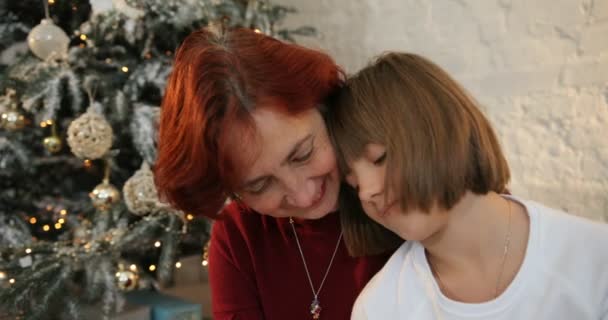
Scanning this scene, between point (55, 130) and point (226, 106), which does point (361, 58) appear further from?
point (226, 106)

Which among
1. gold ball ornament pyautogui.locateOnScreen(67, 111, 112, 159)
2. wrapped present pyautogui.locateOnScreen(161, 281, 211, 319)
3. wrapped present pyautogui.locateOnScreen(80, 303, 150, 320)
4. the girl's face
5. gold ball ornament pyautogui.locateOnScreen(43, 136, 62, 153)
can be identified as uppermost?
the girl's face

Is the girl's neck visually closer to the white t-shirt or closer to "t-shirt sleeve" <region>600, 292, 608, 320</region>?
the white t-shirt

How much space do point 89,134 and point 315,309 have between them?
0.77 m

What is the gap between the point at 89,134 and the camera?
1374 millimetres

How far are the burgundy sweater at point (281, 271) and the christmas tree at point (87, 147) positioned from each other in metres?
0.44

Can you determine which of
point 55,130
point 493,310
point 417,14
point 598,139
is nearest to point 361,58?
point 417,14

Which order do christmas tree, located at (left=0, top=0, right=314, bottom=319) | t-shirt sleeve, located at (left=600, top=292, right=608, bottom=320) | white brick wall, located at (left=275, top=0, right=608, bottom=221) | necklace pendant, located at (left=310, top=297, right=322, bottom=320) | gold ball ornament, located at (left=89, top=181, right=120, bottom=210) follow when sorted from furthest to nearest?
gold ball ornament, located at (left=89, top=181, right=120, bottom=210), christmas tree, located at (left=0, top=0, right=314, bottom=319), white brick wall, located at (left=275, top=0, right=608, bottom=221), necklace pendant, located at (left=310, top=297, right=322, bottom=320), t-shirt sleeve, located at (left=600, top=292, right=608, bottom=320)

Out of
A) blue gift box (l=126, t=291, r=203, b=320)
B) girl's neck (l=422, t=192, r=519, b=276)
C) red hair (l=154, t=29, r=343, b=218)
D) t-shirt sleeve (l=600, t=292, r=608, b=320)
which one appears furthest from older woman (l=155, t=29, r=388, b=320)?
blue gift box (l=126, t=291, r=203, b=320)

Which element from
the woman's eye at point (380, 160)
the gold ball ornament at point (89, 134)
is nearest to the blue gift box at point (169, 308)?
the gold ball ornament at point (89, 134)

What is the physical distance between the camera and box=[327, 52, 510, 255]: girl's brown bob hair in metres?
0.77

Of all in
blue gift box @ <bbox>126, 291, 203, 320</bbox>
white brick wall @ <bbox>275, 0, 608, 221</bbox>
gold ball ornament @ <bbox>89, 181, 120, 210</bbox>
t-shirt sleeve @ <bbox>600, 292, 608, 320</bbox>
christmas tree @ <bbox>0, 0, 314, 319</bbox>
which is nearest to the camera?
t-shirt sleeve @ <bbox>600, 292, 608, 320</bbox>

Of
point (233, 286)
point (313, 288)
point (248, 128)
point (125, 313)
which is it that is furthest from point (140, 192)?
point (248, 128)

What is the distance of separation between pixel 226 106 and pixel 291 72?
122 mm

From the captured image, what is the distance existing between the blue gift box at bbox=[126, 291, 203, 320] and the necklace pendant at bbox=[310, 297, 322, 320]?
2.23ft
